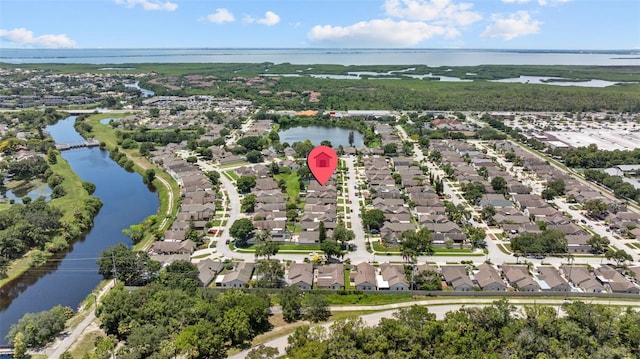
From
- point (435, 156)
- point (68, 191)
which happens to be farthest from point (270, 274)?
point (435, 156)

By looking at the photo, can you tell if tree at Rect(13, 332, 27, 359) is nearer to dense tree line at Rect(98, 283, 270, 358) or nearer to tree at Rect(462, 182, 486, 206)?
dense tree line at Rect(98, 283, 270, 358)

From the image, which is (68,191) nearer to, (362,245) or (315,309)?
(362,245)

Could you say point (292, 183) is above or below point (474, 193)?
below

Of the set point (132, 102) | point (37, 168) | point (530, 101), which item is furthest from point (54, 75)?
point (530, 101)

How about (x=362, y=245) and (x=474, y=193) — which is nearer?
(x=362, y=245)

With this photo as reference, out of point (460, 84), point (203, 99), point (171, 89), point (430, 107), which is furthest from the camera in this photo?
point (460, 84)

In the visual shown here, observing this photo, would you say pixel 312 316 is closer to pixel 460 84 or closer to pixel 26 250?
pixel 26 250

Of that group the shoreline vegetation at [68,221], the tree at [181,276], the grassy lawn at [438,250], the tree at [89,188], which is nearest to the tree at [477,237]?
the grassy lawn at [438,250]
